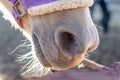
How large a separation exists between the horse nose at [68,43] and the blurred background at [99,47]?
2.74 metres

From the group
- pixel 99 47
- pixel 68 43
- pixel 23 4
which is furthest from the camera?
pixel 99 47

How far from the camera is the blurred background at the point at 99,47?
17.4 ft

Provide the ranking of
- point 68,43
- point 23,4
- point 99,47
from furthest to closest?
point 99,47, point 23,4, point 68,43

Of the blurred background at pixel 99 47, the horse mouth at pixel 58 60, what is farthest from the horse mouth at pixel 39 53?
the blurred background at pixel 99 47

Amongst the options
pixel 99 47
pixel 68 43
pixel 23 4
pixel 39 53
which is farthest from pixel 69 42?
pixel 99 47

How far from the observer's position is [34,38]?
1.90 metres

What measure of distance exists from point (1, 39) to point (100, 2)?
1692 mm

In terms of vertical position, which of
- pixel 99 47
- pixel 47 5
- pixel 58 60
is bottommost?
pixel 99 47

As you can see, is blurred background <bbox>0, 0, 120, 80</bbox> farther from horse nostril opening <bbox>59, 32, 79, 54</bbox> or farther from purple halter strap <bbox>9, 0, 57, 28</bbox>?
horse nostril opening <bbox>59, 32, 79, 54</bbox>

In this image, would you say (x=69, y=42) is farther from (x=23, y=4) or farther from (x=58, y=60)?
(x=23, y=4)

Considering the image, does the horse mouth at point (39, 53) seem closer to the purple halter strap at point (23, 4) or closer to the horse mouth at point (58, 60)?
the horse mouth at point (58, 60)

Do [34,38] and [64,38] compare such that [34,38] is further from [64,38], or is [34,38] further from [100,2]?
[100,2]

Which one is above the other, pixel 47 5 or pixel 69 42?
pixel 47 5

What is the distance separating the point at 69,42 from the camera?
1786 millimetres
